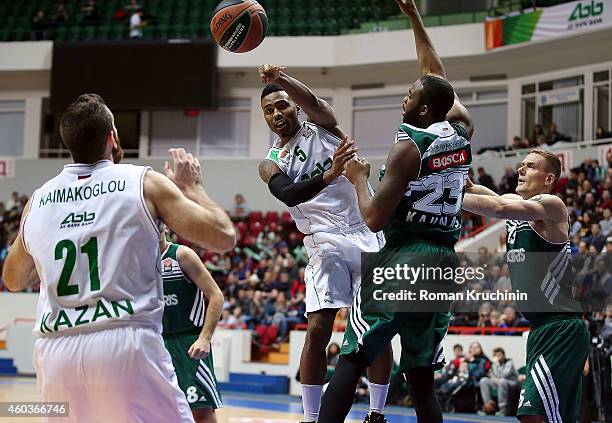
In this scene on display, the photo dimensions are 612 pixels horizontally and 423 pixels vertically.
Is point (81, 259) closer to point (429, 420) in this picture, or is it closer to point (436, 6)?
point (429, 420)

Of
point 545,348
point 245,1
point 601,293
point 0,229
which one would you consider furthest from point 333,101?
point 545,348

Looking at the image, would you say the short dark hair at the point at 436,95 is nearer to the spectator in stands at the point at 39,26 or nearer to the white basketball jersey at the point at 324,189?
the white basketball jersey at the point at 324,189

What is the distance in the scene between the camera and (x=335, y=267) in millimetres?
5867

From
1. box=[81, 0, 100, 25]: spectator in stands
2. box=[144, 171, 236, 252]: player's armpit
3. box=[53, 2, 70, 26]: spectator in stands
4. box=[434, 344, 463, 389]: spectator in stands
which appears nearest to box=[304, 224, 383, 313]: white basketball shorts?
box=[144, 171, 236, 252]: player's armpit

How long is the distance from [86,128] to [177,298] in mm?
2529

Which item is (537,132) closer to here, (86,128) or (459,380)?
(459,380)

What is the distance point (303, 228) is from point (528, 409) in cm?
200

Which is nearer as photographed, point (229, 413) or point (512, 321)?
point (229, 413)

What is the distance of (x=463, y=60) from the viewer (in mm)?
23094

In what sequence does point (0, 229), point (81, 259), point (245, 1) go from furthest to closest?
point (0, 229) → point (245, 1) → point (81, 259)

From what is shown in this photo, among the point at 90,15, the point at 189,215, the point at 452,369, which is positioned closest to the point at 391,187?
the point at 189,215

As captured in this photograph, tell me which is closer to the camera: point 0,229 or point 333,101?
point 0,229

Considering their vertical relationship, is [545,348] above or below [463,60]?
below

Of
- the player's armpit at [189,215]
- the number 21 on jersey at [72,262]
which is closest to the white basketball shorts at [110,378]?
the number 21 on jersey at [72,262]
